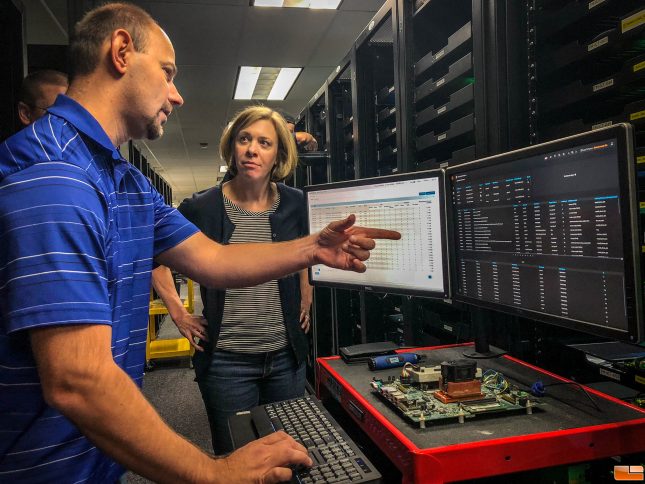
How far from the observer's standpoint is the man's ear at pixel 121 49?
900 mm

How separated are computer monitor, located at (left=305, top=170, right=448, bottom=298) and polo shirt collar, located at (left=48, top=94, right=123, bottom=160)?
78 centimetres

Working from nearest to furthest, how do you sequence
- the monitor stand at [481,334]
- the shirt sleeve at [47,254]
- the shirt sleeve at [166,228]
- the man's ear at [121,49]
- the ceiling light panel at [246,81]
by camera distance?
the shirt sleeve at [47,254], the man's ear at [121,49], the shirt sleeve at [166,228], the monitor stand at [481,334], the ceiling light panel at [246,81]

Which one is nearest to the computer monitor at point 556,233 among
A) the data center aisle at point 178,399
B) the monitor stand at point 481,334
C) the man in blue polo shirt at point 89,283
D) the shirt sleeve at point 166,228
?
the monitor stand at point 481,334

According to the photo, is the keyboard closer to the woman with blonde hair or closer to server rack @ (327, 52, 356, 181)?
the woman with blonde hair

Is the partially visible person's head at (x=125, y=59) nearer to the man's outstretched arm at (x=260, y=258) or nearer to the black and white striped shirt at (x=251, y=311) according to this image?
the man's outstretched arm at (x=260, y=258)

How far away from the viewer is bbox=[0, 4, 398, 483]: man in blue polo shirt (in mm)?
638

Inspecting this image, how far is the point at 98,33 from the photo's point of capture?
91 cm

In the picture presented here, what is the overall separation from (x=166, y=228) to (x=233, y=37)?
3.84 m

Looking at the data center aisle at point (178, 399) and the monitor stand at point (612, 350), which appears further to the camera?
the data center aisle at point (178, 399)

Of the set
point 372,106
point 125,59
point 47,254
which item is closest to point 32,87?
point 125,59

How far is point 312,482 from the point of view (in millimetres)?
774

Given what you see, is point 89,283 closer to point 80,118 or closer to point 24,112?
point 80,118

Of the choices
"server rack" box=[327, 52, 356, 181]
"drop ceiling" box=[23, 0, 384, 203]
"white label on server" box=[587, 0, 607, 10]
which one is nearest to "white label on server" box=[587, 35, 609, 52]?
"white label on server" box=[587, 0, 607, 10]

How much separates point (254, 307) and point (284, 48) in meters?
3.88
